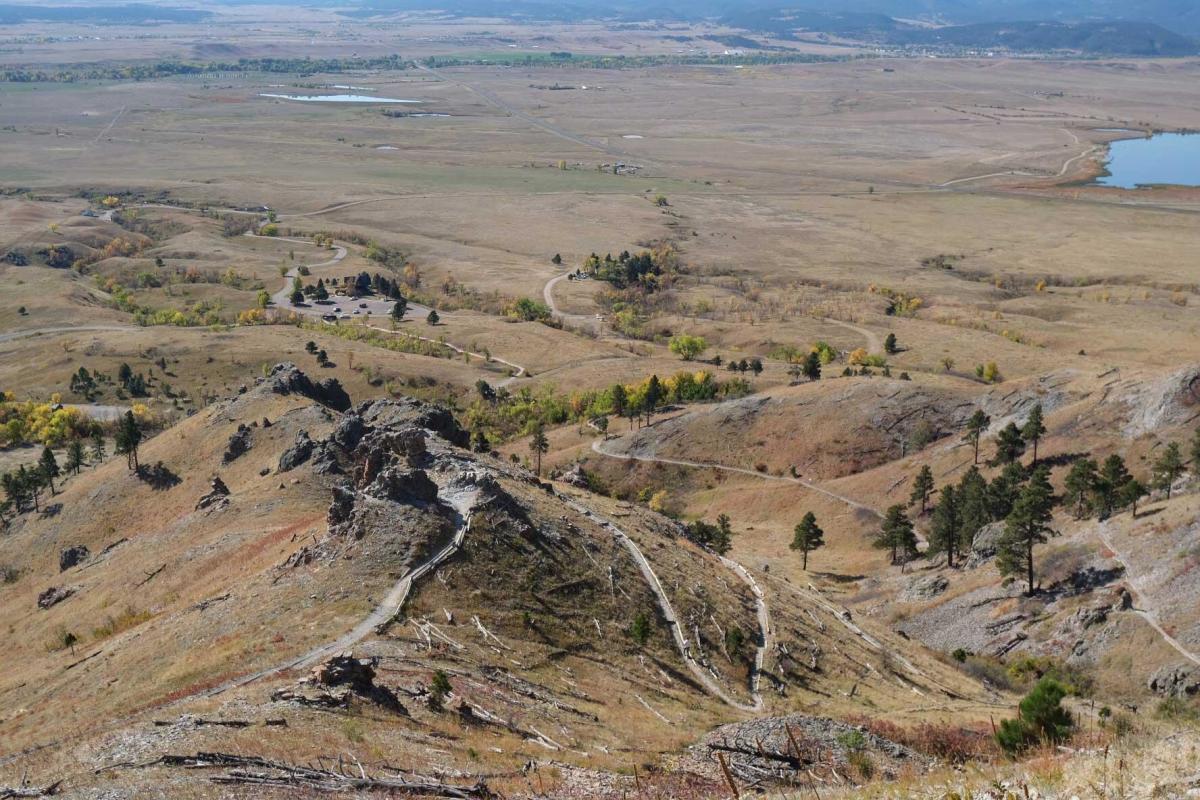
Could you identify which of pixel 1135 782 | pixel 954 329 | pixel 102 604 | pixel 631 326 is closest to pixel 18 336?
pixel 631 326

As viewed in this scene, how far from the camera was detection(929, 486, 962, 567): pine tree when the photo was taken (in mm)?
85250

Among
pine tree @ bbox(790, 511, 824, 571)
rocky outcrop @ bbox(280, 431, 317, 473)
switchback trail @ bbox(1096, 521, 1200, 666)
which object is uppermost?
rocky outcrop @ bbox(280, 431, 317, 473)

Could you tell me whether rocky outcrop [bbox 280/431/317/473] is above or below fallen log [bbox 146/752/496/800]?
below

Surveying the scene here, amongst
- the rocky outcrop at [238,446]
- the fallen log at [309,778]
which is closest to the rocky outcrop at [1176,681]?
the fallen log at [309,778]

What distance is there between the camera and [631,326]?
199 metres

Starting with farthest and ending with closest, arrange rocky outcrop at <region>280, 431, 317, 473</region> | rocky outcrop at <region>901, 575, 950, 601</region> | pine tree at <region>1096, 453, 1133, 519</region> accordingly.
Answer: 1. rocky outcrop at <region>280, 431, 317, 473</region>
2. pine tree at <region>1096, 453, 1133, 519</region>
3. rocky outcrop at <region>901, 575, 950, 601</region>

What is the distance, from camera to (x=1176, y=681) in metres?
56.5

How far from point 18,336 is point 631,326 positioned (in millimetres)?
110287

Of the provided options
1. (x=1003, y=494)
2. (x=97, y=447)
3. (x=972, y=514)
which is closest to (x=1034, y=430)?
(x=1003, y=494)

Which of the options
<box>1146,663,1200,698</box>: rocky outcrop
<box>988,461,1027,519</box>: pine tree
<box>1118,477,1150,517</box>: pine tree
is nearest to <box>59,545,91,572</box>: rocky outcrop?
<box>988,461,1027,519</box>: pine tree

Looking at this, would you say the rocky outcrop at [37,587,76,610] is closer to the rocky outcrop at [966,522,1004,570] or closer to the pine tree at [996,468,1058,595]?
the pine tree at [996,468,1058,595]

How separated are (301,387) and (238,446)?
630 inches

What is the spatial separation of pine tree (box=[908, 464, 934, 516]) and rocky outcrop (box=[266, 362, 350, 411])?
58238mm

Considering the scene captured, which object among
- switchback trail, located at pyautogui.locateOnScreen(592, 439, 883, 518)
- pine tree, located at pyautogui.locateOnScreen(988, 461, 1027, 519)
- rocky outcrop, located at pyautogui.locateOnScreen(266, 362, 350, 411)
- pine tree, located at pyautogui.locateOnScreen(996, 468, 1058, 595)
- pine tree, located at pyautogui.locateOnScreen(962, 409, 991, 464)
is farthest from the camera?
rocky outcrop, located at pyautogui.locateOnScreen(266, 362, 350, 411)
